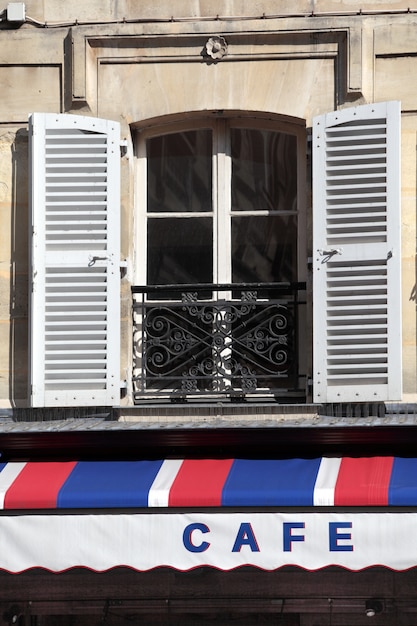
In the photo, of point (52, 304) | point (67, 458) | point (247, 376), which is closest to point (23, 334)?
point (52, 304)

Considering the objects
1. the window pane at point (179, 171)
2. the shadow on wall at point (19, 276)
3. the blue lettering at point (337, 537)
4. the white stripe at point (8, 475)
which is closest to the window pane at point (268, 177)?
the window pane at point (179, 171)

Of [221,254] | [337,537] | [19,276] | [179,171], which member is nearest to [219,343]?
[221,254]

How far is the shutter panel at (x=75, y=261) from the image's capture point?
8211 millimetres

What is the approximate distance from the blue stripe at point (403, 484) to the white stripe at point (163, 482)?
4.00 feet

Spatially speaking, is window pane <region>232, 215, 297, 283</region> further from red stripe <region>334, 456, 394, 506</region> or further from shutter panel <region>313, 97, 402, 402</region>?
red stripe <region>334, 456, 394, 506</region>

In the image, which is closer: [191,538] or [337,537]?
[337,537]

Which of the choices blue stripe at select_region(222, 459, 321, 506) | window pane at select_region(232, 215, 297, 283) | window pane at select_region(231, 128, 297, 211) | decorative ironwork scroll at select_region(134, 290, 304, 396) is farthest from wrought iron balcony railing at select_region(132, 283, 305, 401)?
blue stripe at select_region(222, 459, 321, 506)

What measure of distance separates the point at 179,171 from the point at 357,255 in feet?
4.52

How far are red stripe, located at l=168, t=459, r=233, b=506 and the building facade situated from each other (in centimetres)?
14

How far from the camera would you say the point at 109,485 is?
24.8ft

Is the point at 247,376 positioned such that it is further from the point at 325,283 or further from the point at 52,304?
the point at 52,304

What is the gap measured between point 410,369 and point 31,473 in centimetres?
234

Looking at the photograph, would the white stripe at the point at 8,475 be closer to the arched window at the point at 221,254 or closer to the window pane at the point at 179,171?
the arched window at the point at 221,254

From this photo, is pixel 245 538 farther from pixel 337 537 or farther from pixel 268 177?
pixel 268 177
